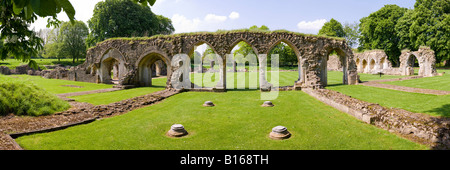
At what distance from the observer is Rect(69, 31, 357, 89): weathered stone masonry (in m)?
17.8

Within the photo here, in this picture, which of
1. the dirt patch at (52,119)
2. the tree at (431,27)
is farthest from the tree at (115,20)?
the tree at (431,27)

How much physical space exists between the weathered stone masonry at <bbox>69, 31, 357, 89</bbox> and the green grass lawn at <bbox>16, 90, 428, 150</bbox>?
317 inches

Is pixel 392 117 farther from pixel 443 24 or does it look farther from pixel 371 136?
pixel 443 24

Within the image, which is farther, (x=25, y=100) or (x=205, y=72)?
(x=205, y=72)

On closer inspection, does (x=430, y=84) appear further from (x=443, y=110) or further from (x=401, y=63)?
(x=401, y=63)

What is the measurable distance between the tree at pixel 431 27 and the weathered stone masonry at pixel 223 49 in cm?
2472

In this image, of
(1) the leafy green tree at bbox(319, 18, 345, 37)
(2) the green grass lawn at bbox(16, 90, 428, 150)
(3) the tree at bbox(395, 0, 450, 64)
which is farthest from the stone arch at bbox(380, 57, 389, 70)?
(2) the green grass lawn at bbox(16, 90, 428, 150)

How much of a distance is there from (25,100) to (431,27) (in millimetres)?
47220

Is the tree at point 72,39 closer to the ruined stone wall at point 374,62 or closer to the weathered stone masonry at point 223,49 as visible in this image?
the weathered stone masonry at point 223,49

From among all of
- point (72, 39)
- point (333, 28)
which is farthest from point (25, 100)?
point (333, 28)

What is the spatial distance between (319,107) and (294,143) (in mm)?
5248

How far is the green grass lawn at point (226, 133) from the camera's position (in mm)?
6055

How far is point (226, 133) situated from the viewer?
23.5ft
